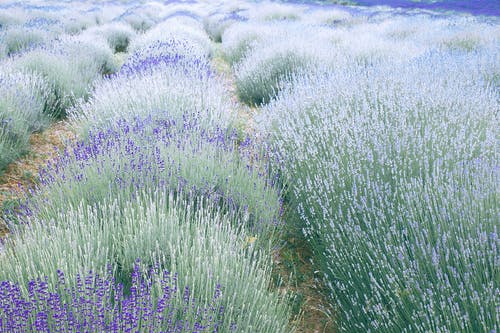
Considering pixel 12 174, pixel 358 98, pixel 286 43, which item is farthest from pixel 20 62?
pixel 358 98

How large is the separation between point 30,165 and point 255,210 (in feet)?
9.43

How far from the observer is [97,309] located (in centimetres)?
157

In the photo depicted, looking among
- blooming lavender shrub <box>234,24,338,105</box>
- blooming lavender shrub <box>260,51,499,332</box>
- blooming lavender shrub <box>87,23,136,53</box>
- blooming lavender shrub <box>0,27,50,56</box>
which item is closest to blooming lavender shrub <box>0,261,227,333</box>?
blooming lavender shrub <box>260,51,499,332</box>

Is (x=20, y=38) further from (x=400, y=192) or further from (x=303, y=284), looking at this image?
(x=400, y=192)

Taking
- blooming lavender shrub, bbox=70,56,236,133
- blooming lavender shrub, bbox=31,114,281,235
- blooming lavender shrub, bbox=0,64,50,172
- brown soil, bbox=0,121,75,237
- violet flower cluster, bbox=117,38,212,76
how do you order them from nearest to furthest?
blooming lavender shrub, bbox=31,114,281,235 → brown soil, bbox=0,121,75,237 → blooming lavender shrub, bbox=70,56,236,133 → blooming lavender shrub, bbox=0,64,50,172 → violet flower cluster, bbox=117,38,212,76

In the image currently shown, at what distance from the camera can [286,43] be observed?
737cm

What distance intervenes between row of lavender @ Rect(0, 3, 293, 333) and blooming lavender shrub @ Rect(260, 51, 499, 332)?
36 cm

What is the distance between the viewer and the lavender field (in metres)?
1.68

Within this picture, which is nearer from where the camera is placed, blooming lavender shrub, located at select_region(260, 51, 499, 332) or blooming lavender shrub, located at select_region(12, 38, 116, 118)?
blooming lavender shrub, located at select_region(260, 51, 499, 332)

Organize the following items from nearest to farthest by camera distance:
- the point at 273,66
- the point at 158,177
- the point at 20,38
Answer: the point at 158,177
the point at 273,66
the point at 20,38

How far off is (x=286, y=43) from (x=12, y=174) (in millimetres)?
5035

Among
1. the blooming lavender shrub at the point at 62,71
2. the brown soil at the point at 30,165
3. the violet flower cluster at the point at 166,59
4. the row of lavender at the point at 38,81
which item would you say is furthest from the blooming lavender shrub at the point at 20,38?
the brown soil at the point at 30,165

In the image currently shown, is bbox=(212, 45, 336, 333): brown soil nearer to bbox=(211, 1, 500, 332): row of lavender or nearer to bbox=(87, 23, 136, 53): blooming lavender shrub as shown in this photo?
bbox=(211, 1, 500, 332): row of lavender

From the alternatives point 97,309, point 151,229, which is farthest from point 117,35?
point 97,309
